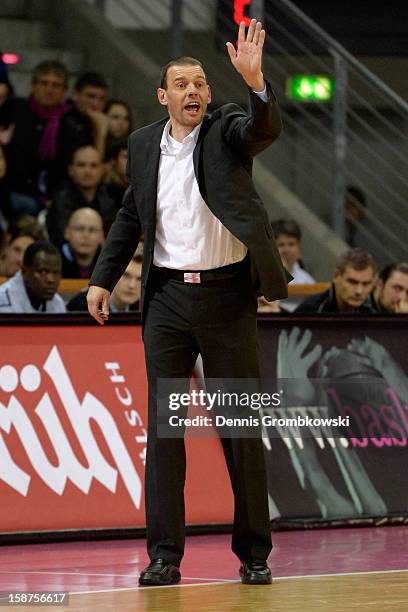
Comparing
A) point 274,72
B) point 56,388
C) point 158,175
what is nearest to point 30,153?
point 274,72

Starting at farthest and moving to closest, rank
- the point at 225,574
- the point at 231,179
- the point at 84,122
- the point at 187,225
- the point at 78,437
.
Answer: the point at 84,122, the point at 78,437, the point at 225,574, the point at 187,225, the point at 231,179

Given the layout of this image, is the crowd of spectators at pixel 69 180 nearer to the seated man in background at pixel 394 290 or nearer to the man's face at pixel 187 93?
the seated man in background at pixel 394 290

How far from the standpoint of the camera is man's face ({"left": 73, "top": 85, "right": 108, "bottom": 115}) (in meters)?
11.1

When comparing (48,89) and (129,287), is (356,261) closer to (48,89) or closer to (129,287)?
(129,287)

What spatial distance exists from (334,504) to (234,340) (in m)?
2.34

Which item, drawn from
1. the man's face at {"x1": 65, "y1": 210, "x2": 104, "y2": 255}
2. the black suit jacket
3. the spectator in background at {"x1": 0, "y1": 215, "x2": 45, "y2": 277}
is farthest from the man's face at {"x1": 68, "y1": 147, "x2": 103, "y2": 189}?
the black suit jacket

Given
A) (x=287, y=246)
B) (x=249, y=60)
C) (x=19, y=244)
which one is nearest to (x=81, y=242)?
(x=19, y=244)

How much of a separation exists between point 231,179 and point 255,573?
1657 mm

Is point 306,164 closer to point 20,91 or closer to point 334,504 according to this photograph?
point 20,91

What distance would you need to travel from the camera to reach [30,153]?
10.9 meters

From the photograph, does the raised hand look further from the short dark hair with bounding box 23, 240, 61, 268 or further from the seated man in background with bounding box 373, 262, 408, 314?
the seated man in background with bounding box 373, 262, 408, 314

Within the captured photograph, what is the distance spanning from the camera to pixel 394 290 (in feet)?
30.3

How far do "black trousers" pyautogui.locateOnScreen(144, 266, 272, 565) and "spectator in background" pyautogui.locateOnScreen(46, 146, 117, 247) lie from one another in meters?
4.84

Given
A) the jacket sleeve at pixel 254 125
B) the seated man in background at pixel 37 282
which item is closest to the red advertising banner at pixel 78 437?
the seated man in background at pixel 37 282
